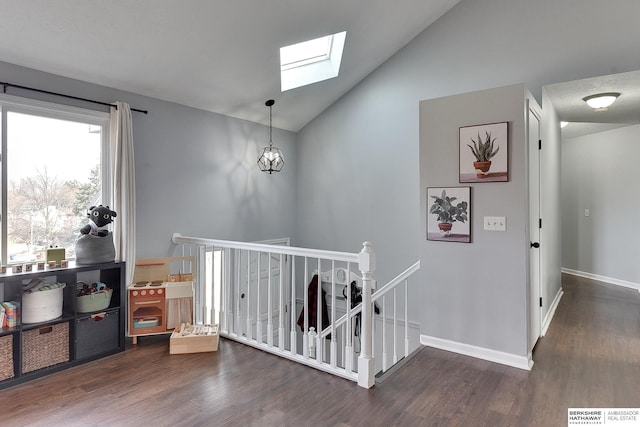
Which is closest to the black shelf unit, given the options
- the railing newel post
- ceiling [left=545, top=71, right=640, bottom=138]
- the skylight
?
the railing newel post

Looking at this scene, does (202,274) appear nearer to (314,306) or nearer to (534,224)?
(314,306)

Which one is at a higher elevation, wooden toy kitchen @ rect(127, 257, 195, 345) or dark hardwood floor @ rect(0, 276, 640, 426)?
wooden toy kitchen @ rect(127, 257, 195, 345)

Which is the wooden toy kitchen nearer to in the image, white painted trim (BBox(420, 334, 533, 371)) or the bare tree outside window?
the bare tree outside window

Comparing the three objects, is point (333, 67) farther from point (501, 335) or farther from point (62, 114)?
point (501, 335)

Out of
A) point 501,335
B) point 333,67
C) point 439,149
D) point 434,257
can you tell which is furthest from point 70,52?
point 501,335

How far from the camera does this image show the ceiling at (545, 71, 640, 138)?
11.2ft

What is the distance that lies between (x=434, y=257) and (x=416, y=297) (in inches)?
55.0

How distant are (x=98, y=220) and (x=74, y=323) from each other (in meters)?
0.85

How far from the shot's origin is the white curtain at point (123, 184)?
333cm

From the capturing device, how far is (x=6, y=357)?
2.55 metres

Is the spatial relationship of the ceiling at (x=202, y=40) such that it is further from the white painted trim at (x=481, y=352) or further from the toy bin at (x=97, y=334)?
the white painted trim at (x=481, y=352)

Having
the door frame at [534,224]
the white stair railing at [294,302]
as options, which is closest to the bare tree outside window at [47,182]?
the white stair railing at [294,302]

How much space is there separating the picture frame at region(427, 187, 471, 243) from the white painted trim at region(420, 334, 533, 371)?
89cm

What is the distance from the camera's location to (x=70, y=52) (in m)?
2.91
